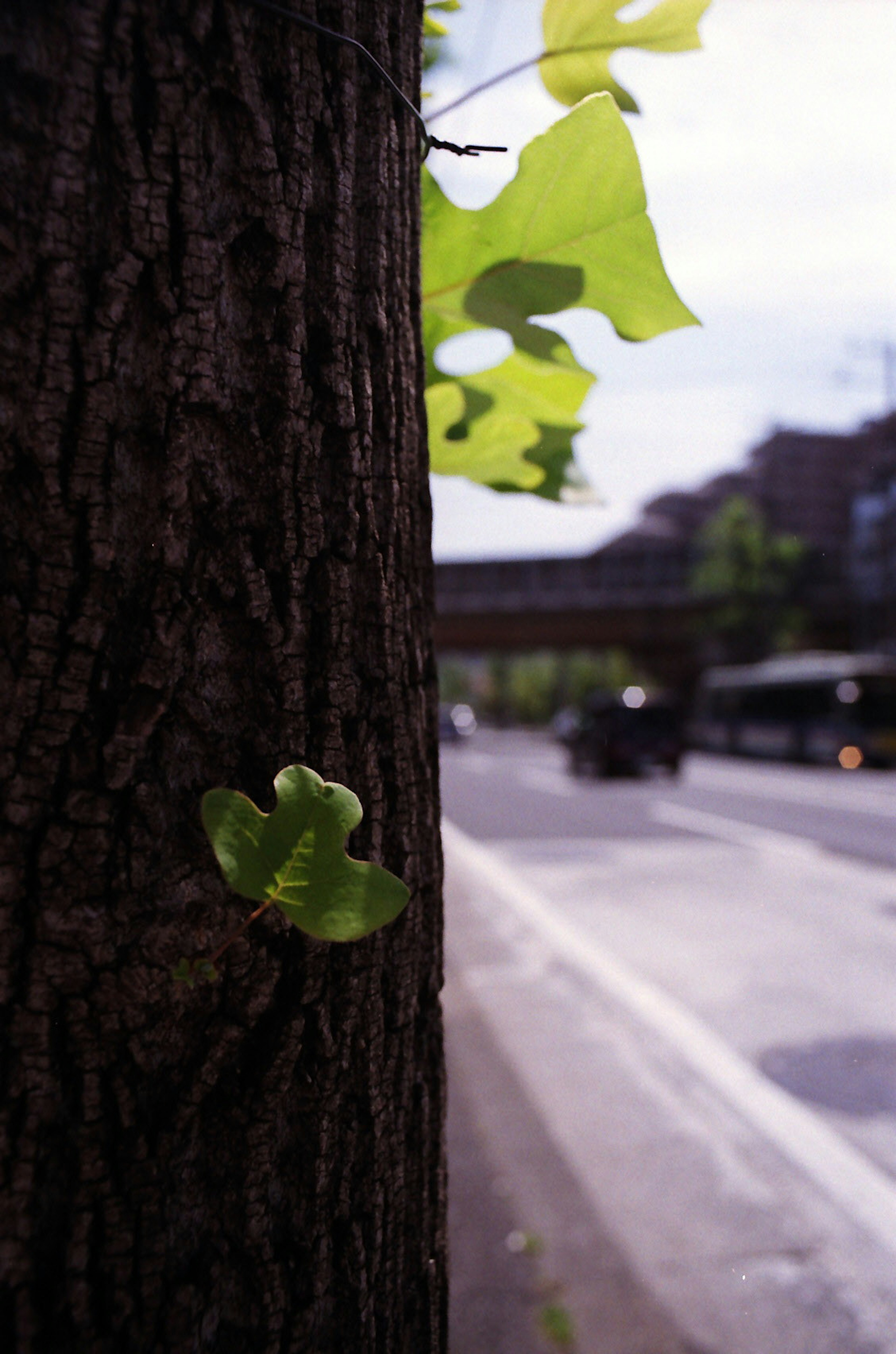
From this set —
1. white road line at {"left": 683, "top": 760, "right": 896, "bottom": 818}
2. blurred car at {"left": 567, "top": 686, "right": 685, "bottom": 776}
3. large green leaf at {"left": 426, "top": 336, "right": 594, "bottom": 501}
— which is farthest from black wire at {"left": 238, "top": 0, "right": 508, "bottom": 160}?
blurred car at {"left": 567, "top": 686, "right": 685, "bottom": 776}

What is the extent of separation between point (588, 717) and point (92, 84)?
23.7 m

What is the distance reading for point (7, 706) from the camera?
1.89 feet

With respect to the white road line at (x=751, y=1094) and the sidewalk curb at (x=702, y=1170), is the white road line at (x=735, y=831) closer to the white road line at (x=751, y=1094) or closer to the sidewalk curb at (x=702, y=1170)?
the white road line at (x=751, y=1094)

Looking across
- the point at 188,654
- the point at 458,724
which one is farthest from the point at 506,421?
the point at 458,724

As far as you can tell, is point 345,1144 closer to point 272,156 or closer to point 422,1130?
point 422,1130

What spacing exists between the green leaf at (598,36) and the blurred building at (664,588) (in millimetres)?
21378

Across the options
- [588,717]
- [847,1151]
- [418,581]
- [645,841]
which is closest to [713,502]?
[588,717]

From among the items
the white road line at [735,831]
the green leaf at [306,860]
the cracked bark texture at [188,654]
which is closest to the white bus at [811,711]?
the white road line at [735,831]

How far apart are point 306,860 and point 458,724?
36165mm

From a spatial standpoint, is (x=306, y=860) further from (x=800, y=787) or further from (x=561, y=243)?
(x=800, y=787)

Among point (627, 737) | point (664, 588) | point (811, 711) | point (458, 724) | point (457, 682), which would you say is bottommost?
point (458, 724)

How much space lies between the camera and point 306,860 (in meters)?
0.56

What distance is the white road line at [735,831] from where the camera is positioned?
1160cm

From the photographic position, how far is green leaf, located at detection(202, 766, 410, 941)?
55cm
